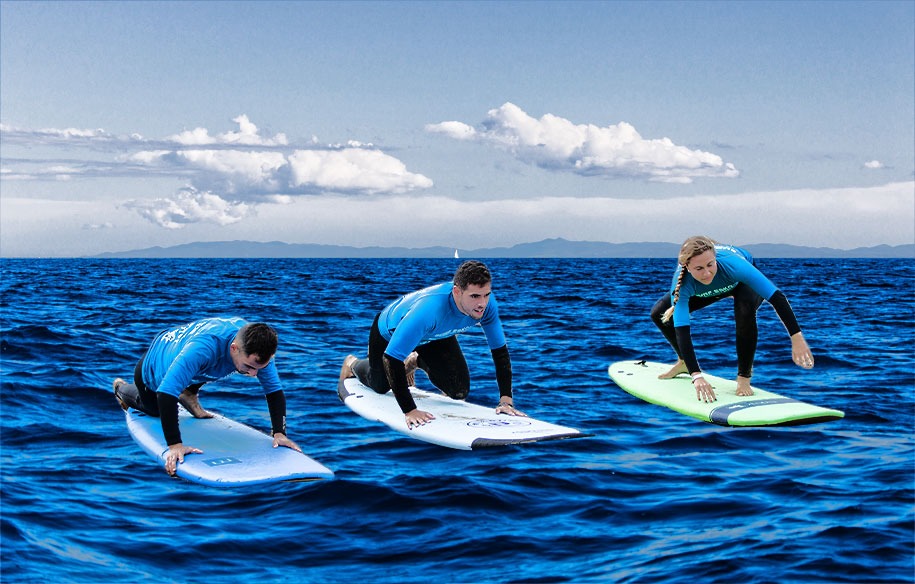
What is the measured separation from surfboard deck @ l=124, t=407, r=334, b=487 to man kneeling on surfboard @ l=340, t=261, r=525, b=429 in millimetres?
1427

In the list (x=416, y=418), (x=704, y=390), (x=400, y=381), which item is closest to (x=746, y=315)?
(x=704, y=390)

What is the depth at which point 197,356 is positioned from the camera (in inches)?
296

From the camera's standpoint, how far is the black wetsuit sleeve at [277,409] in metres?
8.05

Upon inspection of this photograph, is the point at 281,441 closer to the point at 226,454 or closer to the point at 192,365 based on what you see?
the point at 226,454

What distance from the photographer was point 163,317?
72.3ft

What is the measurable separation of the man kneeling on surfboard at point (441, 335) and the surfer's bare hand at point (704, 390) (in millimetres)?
2125

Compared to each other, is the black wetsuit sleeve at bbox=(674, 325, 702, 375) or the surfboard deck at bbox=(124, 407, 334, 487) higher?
the black wetsuit sleeve at bbox=(674, 325, 702, 375)

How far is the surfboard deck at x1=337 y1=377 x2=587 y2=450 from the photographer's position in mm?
8281

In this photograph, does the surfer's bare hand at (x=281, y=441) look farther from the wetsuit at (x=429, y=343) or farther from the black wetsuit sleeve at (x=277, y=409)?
the wetsuit at (x=429, y=343)

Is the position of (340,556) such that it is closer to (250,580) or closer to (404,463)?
(250,580)

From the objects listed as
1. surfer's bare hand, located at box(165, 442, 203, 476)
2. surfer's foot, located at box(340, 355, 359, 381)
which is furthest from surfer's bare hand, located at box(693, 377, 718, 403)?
surfer's bare hand, located at box(165, 442, 203, 476)

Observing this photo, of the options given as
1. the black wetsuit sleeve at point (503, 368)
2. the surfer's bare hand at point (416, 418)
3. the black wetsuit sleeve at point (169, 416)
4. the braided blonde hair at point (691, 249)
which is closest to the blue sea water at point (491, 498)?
the surfer's bare hand at point (416, 418)

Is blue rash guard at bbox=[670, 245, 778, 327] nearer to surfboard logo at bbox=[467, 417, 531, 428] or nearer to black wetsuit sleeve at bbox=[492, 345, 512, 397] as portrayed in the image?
black wetsuit sleeve at bbox=[492, 345, 512, 397]

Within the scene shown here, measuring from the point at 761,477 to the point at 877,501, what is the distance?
3.20 ft
